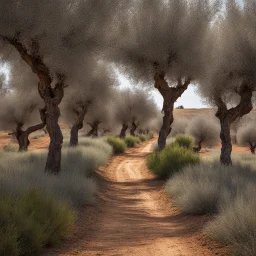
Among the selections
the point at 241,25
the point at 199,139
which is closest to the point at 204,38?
the point at 241,25

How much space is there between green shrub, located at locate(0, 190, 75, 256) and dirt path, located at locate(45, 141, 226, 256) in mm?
386

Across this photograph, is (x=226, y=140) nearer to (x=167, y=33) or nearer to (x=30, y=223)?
(x=167, y=33)

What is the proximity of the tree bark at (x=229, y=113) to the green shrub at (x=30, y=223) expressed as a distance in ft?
42.8

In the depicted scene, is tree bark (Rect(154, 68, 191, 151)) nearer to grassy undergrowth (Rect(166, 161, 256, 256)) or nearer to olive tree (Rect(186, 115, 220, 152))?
grassy undergrowth (Rect(166, 161, 256, 256))

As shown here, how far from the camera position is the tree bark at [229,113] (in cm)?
1912

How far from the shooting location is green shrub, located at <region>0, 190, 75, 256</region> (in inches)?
239

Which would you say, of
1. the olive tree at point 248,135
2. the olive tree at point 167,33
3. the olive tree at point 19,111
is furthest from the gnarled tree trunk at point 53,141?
the olive tree at point 248,135

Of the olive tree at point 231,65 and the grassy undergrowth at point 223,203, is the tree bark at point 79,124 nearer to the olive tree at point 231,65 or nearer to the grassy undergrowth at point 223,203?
the olive tree at point 231,65

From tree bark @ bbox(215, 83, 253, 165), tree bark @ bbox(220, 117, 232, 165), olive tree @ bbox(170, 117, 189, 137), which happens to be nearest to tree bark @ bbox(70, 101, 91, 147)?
tree bark @ bbox(215, 83, 253, 165)

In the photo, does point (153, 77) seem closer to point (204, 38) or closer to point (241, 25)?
point (204, 38)

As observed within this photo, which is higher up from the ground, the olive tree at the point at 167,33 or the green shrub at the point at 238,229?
the olive tree at the point at 167,33

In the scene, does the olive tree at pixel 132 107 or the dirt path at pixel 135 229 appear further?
the olive tree at pixel 132 107

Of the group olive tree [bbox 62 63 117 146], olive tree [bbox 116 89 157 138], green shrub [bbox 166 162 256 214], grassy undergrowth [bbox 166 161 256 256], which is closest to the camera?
grassy undergrowth [bbox 166 161 256 256]

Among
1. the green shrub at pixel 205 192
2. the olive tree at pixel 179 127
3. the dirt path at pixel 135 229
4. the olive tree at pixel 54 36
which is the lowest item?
the dirt path at pixel 135 229
